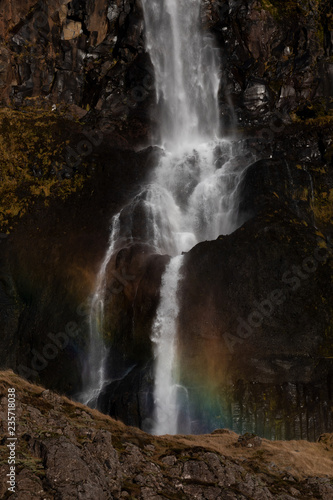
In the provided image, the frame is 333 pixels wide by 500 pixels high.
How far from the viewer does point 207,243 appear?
907 inches

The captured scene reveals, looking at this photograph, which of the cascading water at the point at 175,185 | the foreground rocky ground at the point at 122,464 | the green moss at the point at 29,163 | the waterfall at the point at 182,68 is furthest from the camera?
the waterfall at the point at 182,68

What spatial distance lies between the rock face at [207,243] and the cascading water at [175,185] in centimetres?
64

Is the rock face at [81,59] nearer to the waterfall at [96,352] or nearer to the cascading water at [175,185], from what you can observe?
the cascading water at [175,185]

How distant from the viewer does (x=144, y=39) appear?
38.0 m

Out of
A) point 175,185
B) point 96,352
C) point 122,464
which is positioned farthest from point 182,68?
point 122,464

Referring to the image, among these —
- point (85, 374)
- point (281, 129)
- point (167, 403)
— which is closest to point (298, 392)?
point (167, 403)

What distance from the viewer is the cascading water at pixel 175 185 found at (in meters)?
21.3

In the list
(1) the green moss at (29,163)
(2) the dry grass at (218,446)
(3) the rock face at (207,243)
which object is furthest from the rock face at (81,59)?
(2) the dry grass at (218,446)

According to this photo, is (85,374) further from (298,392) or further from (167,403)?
(298,392)

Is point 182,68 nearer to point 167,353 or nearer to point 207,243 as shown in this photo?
point 207,243

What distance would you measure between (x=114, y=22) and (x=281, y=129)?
16.6m

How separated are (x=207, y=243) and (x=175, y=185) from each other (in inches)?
345

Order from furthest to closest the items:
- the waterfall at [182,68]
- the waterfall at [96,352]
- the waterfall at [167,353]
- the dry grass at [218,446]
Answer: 1. the waterfall at [182,68]
2. the waterfall at [96,352]
3. the waterfall at [167,353]
4. the dry grass at [218,446]

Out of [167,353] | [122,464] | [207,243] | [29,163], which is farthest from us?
[29,163]
